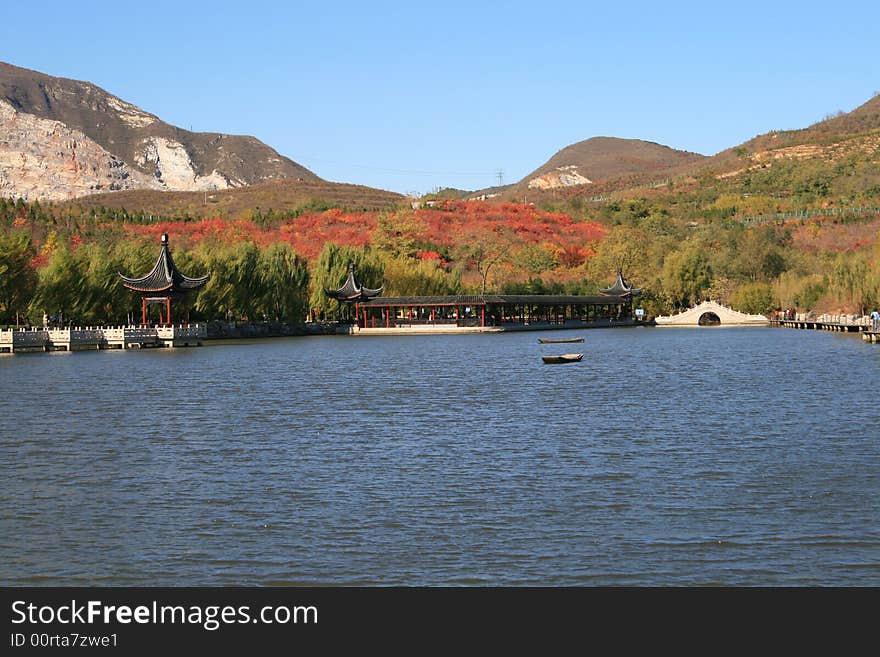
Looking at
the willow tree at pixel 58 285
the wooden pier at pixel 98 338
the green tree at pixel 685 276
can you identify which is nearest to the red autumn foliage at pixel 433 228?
the green tree at pixel 685 276

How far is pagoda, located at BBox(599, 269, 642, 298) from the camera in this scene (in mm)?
118037

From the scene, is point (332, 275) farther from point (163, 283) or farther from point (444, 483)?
point (444, 483)

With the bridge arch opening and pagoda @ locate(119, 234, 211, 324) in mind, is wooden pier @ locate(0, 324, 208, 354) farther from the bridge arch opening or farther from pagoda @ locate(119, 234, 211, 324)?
the bridge arch opening

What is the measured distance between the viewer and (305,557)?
45.1 ft

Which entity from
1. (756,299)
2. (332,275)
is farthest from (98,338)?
(756,299)

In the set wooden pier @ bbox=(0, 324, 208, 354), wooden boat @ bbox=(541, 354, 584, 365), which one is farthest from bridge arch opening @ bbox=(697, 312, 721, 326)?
wooden boat @ bbox=(541, 354, 584, 365)

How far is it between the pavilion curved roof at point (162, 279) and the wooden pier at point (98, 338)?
2451 mm

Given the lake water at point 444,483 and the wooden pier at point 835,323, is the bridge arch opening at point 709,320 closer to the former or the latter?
the wooden pier at point 835,323

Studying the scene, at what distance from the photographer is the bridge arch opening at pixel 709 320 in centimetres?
11512

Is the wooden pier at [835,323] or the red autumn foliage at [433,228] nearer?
the wooden pier at [835,323]

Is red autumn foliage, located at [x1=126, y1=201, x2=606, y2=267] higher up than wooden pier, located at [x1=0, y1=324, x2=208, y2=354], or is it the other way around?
red autumn foliage, located at [x1=126, y1=201, x2=606, y2=267]

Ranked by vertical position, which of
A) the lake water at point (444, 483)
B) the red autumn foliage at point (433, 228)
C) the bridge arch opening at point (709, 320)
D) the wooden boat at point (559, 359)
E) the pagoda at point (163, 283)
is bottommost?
the lake water at point (444, 483)

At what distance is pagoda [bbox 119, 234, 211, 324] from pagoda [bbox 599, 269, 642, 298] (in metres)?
57.0

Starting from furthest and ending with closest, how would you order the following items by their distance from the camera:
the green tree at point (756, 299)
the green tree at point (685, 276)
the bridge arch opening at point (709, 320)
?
1. the green tree at point (685, 276)
2. the green tree at point (756, 299)
3. the bridge arch opening at point (709, 320)
